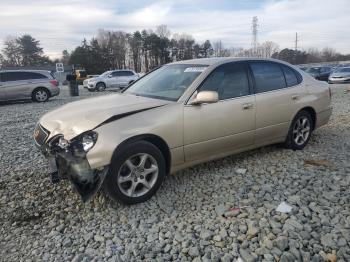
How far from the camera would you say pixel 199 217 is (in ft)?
11.1

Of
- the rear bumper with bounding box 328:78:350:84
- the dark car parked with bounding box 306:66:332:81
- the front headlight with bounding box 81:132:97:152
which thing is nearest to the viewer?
the front headlight with bounding box 81:132:97:152

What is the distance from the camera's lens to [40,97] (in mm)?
15586

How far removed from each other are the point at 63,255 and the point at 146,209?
1.00 m

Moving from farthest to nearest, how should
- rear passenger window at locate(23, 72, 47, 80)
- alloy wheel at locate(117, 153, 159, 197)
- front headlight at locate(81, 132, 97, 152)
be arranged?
rear passenger window at locate(23, 72, 47, 80)
alloy wheel at locate(117, 153, 159, 197)
front headlight at locate(81, 132, 97, 152)

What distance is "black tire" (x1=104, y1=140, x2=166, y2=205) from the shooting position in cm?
337

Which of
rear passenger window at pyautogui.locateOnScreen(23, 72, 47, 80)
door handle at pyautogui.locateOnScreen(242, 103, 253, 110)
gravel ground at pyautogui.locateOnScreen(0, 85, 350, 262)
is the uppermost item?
rear passenger window at pyautogui.locateOnScreen(23, 72, 47, 80)

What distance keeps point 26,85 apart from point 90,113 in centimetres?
1322

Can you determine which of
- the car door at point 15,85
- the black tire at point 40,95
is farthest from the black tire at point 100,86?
the car door at point 15,85

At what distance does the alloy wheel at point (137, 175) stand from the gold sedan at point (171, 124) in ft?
0.04

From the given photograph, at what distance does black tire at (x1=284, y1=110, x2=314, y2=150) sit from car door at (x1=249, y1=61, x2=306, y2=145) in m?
0.16

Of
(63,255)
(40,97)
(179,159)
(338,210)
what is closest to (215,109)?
(179,159)

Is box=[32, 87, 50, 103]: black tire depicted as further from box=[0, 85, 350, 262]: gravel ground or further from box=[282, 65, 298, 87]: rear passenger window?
box=[282, 65, 298, 87]: rear passenger window

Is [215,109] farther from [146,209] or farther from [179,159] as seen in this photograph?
[146,209]

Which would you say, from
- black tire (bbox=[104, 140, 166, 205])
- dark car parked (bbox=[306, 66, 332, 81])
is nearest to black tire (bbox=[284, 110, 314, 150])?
black tire (bbox=[104, 140, 166, 205])
